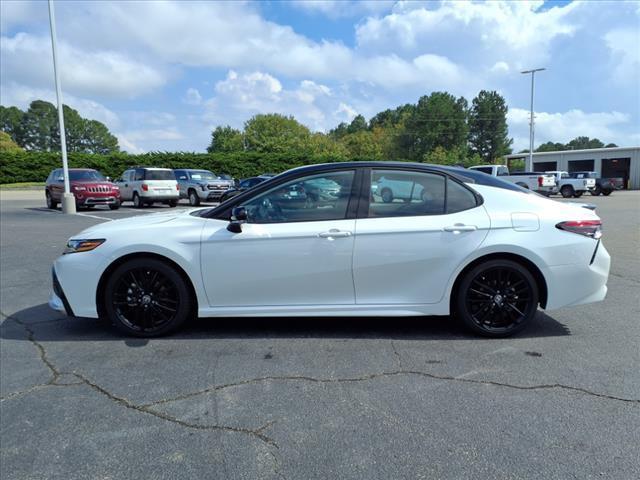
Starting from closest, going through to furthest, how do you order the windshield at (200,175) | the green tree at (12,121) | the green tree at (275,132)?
the windshield at (200,175) < the green tree at (275,132) < the green tree at (12,121)

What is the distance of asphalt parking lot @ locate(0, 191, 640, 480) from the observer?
2422 millimetres

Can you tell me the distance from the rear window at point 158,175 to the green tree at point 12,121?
12675cm

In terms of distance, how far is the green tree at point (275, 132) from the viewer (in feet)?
254

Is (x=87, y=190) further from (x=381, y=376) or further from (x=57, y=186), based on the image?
(x=381, y=376)

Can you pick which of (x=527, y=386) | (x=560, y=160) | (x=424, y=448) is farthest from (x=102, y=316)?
(x=560, y=160)

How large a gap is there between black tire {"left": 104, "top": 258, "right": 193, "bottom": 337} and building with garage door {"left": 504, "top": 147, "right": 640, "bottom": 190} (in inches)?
2079

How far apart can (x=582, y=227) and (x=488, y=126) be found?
90014 millimetres

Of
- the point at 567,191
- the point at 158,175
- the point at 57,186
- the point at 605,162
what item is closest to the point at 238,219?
the point at 158,175

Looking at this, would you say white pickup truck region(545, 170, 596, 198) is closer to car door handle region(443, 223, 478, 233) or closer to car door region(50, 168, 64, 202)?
car door region(50, 168, 64, 202)

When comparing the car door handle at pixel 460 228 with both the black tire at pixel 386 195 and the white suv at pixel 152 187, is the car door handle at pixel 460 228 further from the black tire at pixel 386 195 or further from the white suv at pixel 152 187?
the white suv at pixel 152 187

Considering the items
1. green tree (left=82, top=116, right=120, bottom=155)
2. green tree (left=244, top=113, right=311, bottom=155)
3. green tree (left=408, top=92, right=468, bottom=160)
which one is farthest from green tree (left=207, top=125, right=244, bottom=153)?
green tree (left=82, top=116, right=120, bottom=155)

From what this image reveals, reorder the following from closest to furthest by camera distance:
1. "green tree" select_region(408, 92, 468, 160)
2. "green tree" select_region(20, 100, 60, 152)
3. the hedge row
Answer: the hedge row
"green tree" select_region(408, 92, 468, 160)
"green tree" select_region(20, 100, 60, 152)

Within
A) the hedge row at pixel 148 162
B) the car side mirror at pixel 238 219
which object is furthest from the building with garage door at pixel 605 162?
the car side mirror at pixel 238 219

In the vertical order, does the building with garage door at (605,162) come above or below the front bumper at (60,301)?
above
